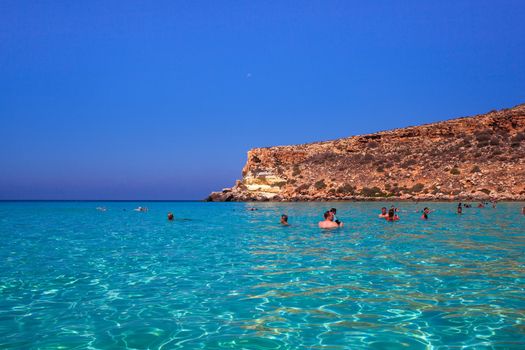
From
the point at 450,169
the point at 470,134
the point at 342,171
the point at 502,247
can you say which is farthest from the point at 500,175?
the point at 502,247

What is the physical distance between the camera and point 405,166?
2970 inches

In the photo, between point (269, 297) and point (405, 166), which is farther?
point (405, 166)

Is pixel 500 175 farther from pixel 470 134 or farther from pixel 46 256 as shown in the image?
pixel 46 256

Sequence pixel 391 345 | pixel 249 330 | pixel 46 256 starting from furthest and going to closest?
1. pixel 46 256
2. pixel 249 330
3. pixel 391 345

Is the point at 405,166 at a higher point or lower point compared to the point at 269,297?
higher

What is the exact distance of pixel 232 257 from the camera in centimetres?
1359

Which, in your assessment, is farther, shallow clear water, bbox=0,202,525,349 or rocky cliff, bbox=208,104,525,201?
rocky cliff, bbox=208,104,525,201

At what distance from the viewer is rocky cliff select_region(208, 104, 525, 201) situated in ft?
212

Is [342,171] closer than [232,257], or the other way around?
[232,257]

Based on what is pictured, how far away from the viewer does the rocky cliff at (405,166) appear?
64562mm

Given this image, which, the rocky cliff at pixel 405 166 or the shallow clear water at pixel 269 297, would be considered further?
the rocky cliff at pixel 405 166

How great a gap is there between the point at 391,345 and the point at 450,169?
6938cm

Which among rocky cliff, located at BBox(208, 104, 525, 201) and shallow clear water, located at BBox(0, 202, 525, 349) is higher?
rocky cliff, located at BBox(208, 104, 525, 201)

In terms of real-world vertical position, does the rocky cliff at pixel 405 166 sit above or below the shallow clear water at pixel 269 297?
above
